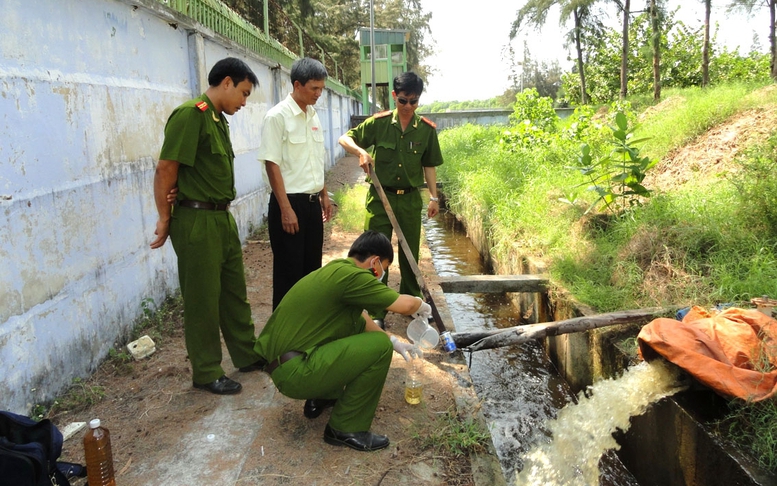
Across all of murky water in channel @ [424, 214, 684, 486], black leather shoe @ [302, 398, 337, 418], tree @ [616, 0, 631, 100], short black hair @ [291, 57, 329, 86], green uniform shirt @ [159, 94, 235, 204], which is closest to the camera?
green uniform shirt @ [159, 94, 235, 204]

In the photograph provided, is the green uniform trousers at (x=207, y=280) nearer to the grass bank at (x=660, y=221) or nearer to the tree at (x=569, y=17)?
the grass bank at (x=660, y=221)

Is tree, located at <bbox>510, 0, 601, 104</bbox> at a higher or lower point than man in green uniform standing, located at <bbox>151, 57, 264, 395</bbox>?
higher

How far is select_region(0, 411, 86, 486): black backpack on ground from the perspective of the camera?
1.84 m

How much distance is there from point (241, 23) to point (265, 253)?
126 inches

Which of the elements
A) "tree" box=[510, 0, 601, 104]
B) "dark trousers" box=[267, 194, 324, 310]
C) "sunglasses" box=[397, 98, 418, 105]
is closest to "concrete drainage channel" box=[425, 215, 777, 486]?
"dark trousers" box=[267, 194, 324, 310]

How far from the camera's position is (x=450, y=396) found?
3.22 metres

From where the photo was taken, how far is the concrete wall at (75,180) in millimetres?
2684

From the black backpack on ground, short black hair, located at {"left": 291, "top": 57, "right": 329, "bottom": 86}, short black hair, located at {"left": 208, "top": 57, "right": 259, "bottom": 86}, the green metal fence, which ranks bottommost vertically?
the black backpack on ground

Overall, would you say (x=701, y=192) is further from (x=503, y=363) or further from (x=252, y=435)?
(x=252, y=435)

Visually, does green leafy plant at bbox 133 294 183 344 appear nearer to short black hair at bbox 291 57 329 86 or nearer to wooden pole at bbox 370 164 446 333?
wooden pole at bbox 370 164 446 333

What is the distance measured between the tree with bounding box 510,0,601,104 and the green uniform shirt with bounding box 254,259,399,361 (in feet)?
78.9

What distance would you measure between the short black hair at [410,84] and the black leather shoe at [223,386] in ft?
7.65

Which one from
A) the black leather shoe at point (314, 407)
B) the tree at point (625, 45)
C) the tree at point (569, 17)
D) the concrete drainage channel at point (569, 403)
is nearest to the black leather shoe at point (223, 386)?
the black leather shoe at point (314, 407)

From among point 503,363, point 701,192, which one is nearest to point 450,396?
point 503,363
